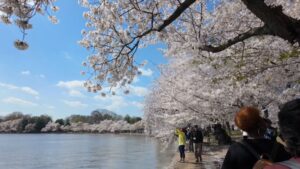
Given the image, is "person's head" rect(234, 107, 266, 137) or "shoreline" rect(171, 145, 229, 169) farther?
"shoreline" rect(171, 145, 229, 169)

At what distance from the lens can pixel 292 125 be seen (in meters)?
1.89

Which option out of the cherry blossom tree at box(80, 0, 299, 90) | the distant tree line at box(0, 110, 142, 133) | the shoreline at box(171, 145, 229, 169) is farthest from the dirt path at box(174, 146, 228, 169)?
the distant tree line at box(0, 110, 142, 133)

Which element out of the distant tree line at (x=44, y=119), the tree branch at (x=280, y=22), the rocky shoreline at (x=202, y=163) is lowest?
the rocky shoreline at (x=202, y=163)

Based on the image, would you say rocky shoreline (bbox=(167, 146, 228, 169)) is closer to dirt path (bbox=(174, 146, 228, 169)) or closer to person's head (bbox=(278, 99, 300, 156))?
dirt path (bbox=(174, 146, 228, 169))

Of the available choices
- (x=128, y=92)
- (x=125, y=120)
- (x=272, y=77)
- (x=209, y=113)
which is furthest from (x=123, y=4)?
(x=125, y=120)

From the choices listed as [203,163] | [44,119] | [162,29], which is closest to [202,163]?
[203,163]

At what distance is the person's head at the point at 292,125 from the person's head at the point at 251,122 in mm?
737

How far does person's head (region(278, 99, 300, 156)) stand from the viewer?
6.19 feet

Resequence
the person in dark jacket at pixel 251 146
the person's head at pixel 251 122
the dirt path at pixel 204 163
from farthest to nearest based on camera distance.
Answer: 1. the dirt path at pixel 204 163
2. the person's head at pixel 251 122
3. the person in dark jacket at pixel 251 146

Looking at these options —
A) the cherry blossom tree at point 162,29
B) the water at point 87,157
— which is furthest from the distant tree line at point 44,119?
the cherry blossom tree at point 162,29

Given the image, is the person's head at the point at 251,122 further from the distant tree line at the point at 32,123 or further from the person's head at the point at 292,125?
the distant tree line at the point at 32,123

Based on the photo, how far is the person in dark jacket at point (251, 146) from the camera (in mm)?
2545

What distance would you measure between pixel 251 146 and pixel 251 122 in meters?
0.17

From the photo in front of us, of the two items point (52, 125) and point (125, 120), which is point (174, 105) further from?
point (52, 125)
